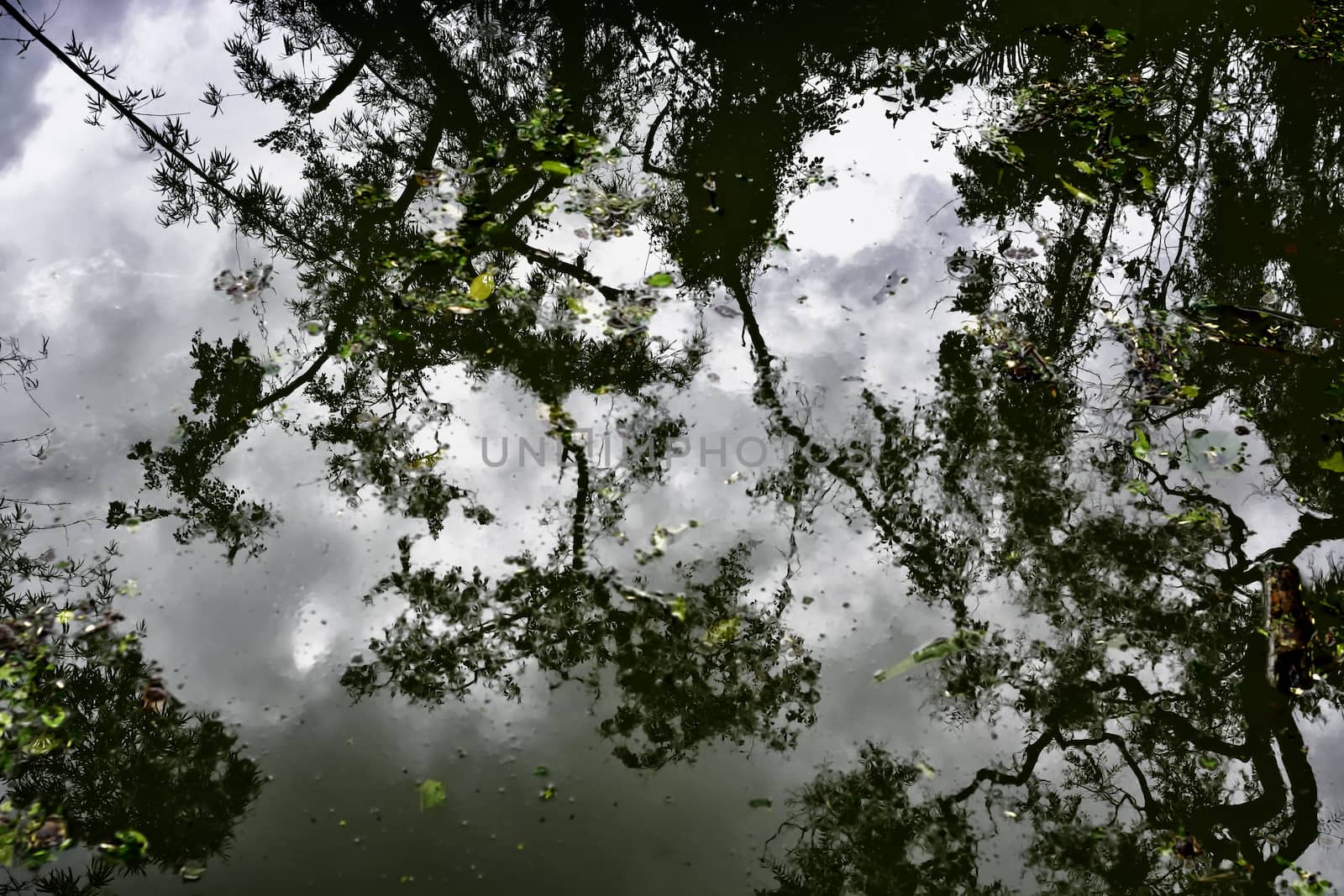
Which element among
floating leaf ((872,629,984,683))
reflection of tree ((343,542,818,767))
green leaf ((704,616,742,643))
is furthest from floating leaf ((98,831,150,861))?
floating leaf ((872,629,984,683))

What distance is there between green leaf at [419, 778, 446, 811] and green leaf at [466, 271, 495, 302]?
2360 millimetres

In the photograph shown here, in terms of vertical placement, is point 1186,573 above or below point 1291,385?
below

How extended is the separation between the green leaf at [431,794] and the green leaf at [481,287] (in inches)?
92.9

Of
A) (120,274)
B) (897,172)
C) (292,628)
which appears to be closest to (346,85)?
(120,274)

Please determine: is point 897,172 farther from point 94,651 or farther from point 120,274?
Answer: point 94,651

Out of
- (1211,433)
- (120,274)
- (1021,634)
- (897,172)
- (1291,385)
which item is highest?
(897,172)

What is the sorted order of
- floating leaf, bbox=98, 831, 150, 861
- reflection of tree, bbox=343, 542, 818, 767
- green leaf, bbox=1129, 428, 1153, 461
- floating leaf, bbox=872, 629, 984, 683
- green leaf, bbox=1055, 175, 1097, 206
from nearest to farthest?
floating leaf, bbox=98, 831, 150, 861
reflection of tree, bbox=343, 542, 818, 767
floating leaf, bbox=872, 629, 984, 683
green leaf, bbox=1129, 428, 1153, 461
green leaf, bbox=1055, 175, 1097, 206

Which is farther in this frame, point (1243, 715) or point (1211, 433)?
point (1211, 433)

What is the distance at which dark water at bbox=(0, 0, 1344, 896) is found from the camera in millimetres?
2240

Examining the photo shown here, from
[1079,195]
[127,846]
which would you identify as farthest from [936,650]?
[1079,195]

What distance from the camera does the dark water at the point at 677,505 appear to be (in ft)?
7.35

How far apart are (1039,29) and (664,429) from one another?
5.59 m

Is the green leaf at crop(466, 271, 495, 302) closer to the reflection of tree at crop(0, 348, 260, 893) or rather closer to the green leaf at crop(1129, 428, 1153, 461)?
the reflection of tree at crop(0, 348, 260, 893)

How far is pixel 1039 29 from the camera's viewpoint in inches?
256
